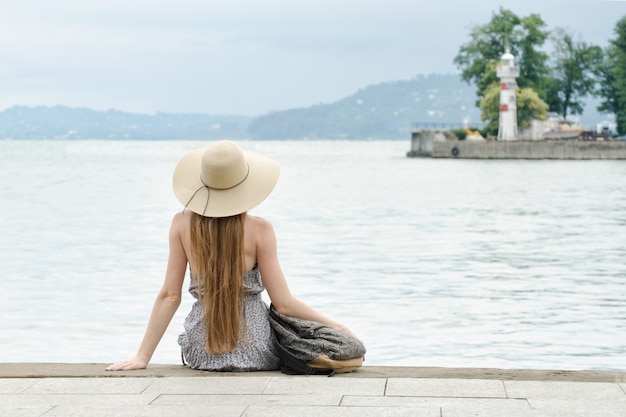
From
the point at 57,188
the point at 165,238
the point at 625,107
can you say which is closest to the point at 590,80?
the point at 625,107

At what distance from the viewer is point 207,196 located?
20.2ft

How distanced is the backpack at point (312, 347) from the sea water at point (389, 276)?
575 cm

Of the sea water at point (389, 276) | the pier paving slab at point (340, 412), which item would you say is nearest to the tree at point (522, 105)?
the sea water at point (389, 276)

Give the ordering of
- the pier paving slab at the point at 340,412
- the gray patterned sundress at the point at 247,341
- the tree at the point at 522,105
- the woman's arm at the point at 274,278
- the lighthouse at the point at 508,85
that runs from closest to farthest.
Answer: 1. the pier paving slab at the point at 340,412
2. the woman's arm at the point at 274,278
3. the gray patterned sundress at the point at 247,341
4. the lighthouse at the point at 508,85
5. the tree at the point at 522,105

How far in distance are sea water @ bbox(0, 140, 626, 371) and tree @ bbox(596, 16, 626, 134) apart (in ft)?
171

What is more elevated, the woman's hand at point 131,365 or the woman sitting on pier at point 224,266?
the woman sitting on pier at point 224,266

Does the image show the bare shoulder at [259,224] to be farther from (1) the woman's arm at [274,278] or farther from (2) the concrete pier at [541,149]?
(2) the concrete pier at [541,149]

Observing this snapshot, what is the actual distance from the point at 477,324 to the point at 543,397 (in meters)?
9.55

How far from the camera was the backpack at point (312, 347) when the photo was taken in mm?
6211

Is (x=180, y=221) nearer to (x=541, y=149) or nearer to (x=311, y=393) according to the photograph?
(x=311, y=393)

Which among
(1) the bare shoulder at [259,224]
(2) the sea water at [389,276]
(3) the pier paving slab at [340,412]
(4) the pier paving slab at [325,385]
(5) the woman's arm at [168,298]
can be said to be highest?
(1) the bare shoulder at [259,224]

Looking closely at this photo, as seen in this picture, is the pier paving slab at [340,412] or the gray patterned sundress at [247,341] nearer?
the pier paving slab at [340,412]

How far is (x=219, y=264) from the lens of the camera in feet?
Answer: 20.3

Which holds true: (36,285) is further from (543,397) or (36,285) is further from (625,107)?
(625,107)
